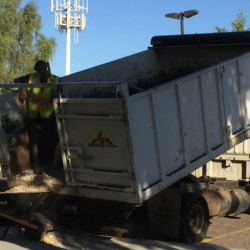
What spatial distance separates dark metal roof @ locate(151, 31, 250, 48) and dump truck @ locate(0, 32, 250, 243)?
19mm

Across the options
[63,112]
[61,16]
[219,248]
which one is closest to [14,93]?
[63,112]

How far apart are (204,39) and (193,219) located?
3.25 m

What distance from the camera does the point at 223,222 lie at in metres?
9.94

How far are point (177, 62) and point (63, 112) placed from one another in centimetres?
354

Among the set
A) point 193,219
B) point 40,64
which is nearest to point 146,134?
point 40,64

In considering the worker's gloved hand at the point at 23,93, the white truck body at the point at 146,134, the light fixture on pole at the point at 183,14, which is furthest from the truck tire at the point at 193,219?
the light fixture on pole at the point at 183,14

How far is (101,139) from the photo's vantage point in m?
6.05

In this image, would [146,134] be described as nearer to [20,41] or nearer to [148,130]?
[148,130]

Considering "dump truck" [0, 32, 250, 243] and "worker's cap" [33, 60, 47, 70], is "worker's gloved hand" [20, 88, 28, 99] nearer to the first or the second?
"dump truck" [0, 32, 250, 243]

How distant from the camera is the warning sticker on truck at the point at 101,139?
19.5 feet

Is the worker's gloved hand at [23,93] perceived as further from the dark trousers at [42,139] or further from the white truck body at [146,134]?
the white truck body at [146,134]

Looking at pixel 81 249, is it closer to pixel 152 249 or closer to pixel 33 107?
pixel 152 249

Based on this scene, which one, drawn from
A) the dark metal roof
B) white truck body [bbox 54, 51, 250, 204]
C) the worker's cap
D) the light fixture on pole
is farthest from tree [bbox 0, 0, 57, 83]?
white truck body [bbox 54, 51, 250, 204]

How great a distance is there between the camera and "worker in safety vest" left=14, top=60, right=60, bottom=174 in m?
7.07
